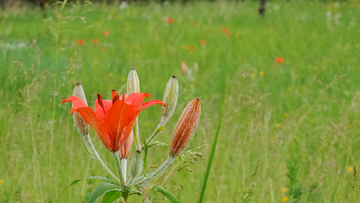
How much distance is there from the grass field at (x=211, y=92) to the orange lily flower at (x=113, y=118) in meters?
0.21

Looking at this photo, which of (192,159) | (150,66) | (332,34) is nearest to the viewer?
(192,159)

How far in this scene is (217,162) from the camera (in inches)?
93.4

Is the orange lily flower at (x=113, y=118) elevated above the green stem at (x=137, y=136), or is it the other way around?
the orange lily flower at (x=113, y=118)

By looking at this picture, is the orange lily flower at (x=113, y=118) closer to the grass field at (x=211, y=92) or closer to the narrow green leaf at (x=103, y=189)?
the narrow green leaf at (x=103, y=189)

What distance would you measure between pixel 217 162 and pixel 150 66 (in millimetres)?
2702

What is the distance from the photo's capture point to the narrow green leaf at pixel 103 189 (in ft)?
2.63

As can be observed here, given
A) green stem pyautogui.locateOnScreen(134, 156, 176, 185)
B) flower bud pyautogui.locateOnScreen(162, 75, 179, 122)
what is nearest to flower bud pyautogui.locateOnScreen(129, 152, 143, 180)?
green stem pyautogui.locateOnScreen(134, 156, 176, 185)

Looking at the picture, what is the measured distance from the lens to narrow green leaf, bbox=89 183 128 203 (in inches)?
31.6

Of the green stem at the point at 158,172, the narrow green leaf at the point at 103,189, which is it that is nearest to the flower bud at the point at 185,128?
the green stem at the point at 158,172

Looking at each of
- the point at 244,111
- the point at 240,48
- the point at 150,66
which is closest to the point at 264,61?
the point at 240,48

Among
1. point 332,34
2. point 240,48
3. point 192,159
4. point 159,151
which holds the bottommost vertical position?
point 159,151

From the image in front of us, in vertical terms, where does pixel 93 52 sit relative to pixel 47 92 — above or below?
above

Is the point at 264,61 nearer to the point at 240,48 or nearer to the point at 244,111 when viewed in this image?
the point at 240,48

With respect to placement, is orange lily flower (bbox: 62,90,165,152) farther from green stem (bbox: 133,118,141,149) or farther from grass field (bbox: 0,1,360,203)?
grass field (bbox: 0,1,360,203)
